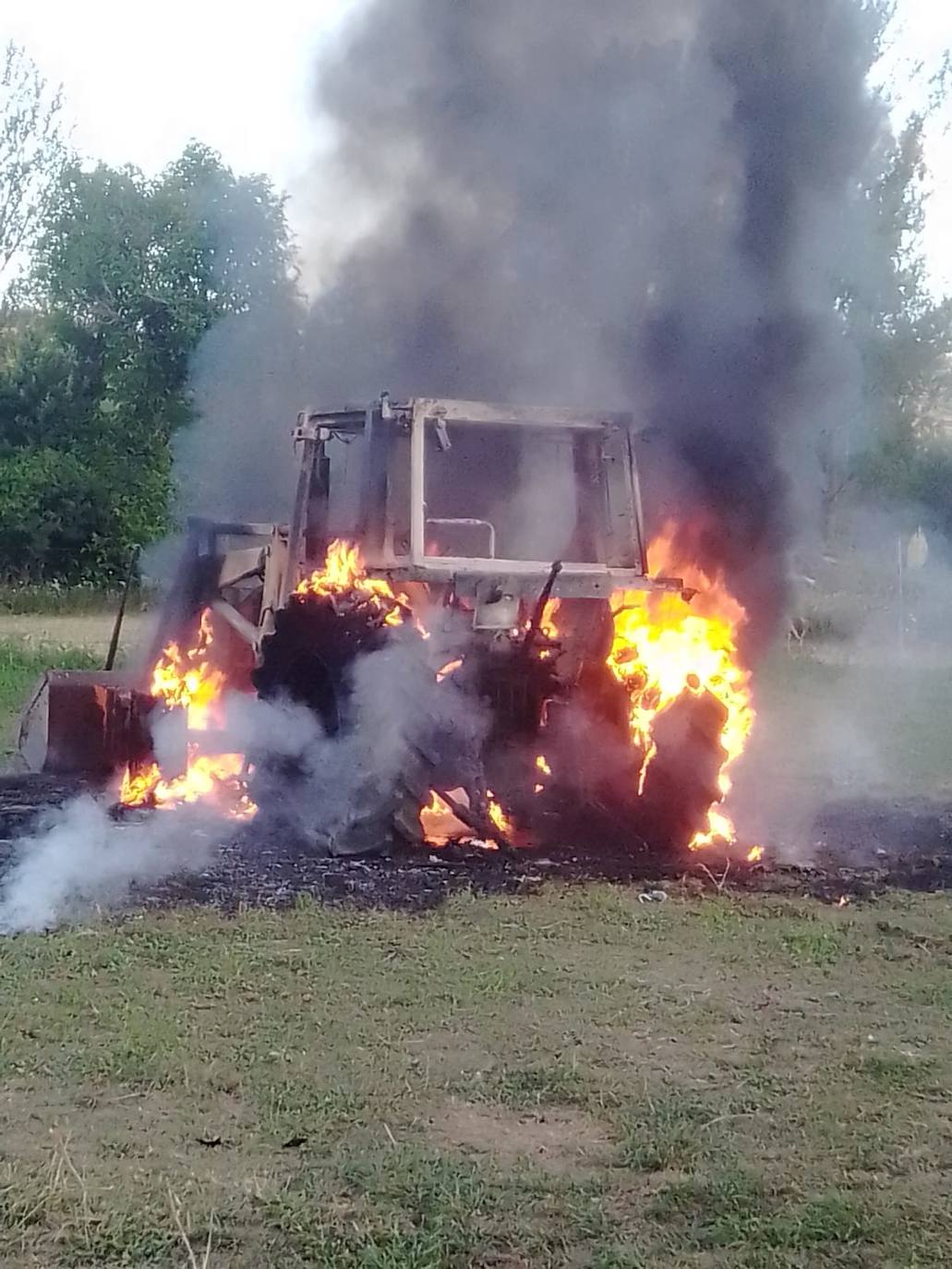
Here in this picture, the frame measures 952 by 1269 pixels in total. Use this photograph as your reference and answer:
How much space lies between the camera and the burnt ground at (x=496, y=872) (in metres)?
6.55

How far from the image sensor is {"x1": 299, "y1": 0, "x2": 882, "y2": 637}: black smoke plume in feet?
29.6

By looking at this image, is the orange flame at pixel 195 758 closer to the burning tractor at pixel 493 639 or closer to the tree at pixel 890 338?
the burning tractor at pixel 493 639

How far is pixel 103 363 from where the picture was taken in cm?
2753

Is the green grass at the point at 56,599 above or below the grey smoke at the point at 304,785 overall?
above

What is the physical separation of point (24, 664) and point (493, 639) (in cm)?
898

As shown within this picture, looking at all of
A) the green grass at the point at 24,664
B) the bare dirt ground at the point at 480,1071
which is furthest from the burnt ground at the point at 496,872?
the green grass at the point at 24,664

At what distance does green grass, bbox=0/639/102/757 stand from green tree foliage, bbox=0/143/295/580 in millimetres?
8508

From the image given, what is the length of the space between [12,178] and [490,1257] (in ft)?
92.5

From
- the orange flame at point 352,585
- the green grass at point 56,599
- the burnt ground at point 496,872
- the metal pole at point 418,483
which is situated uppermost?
the green grass at point 56,599

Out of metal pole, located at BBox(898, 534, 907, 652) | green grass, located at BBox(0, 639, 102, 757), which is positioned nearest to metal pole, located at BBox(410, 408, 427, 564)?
green grass, located at BBox(0, 639, 102, 757)

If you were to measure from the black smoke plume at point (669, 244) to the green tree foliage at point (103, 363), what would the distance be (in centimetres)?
1405

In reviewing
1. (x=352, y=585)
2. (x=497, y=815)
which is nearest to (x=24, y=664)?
(x=352, y=585)

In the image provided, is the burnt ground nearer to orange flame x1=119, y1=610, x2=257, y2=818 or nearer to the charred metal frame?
orange flame x1=119, y1=610, x2=257, y2=818

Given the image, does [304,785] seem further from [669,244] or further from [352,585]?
[669,244]
